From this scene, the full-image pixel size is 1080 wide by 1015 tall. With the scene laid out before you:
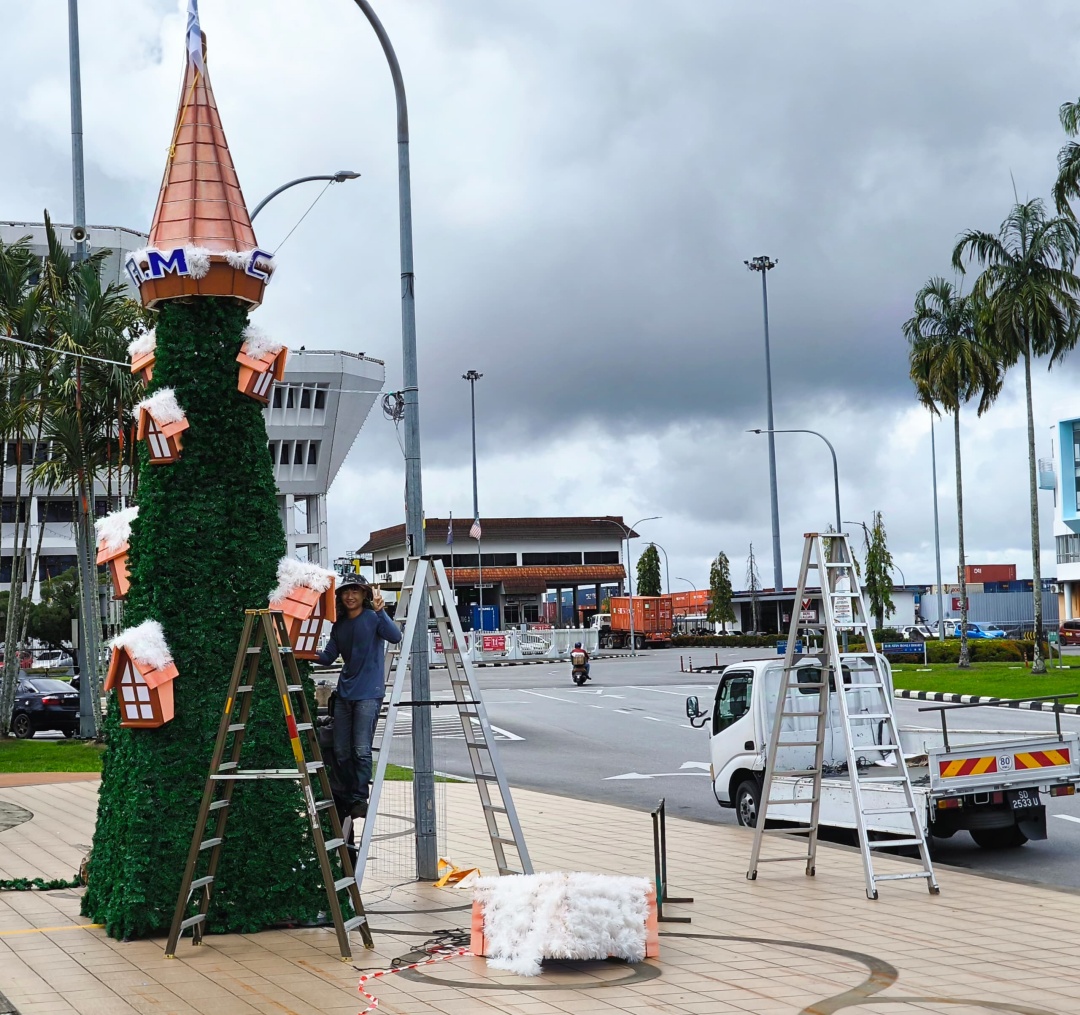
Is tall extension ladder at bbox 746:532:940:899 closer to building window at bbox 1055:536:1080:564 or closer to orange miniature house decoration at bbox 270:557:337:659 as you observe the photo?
orange miniature house decoration at bbox 270:557:337:659

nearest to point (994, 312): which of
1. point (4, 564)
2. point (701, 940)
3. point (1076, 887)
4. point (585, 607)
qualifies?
point (1076, 887)

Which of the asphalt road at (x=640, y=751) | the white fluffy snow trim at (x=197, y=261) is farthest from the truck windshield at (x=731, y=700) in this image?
the white fluffy snow trim at (x=197, y=261)

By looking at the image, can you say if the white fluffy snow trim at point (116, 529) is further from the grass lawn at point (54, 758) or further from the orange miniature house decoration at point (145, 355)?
the grass lawn at point (54, 758)

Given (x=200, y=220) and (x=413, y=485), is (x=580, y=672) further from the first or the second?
(x=200, y=220)

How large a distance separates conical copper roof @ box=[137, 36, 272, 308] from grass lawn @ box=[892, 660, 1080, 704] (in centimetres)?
2259

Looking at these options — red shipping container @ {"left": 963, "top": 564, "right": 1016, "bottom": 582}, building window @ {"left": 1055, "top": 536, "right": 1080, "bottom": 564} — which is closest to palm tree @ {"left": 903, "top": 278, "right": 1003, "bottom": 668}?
building window @ {"left": 1055, "top": 536, "right": 1080, "bottom": 564}

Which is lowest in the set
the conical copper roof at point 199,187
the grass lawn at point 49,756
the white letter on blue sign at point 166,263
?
the grass lawn at point 49,756

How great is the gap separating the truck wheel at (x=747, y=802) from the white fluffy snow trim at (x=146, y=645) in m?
6.83

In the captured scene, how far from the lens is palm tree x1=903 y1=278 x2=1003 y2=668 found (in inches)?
1613

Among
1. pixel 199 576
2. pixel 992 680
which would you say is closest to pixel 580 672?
pixel 992 680

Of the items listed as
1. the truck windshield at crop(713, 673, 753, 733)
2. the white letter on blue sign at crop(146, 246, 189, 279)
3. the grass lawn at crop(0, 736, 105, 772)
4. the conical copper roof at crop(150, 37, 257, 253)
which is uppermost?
the conical copper roof at crop(150, 37, 257, 253)

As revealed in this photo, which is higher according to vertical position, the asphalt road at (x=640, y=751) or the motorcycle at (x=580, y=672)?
the motorcycle at (x=580, y=672)

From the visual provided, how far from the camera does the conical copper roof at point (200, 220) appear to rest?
8.73 meters

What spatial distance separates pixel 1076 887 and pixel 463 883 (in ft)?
15.8
